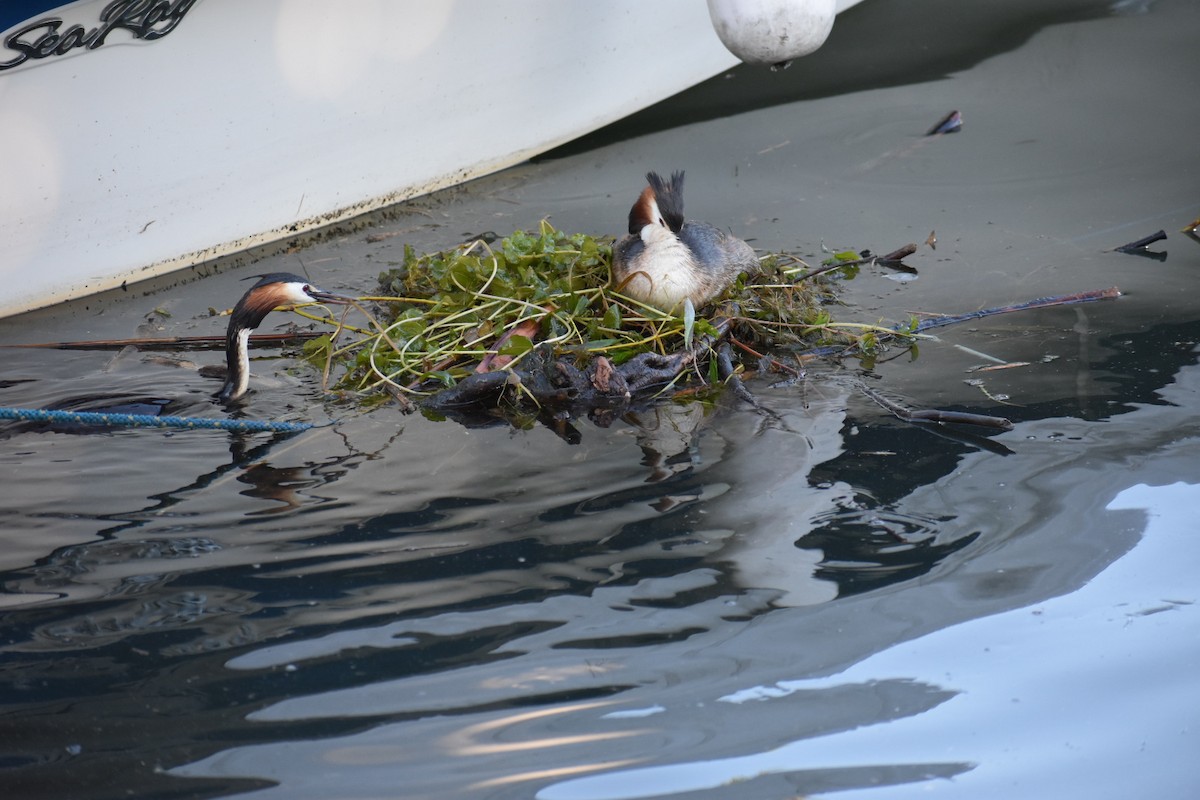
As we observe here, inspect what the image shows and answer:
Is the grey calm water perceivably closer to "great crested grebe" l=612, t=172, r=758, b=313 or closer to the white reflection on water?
the white reflection on water

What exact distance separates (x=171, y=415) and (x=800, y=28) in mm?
2784

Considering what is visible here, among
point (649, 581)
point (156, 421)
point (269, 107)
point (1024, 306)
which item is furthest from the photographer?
point (269, 107)

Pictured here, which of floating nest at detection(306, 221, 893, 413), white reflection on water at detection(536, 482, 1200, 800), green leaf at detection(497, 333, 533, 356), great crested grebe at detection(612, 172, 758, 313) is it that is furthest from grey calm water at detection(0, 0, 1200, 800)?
great crested grebe at detection(612, 172, 758, 313)

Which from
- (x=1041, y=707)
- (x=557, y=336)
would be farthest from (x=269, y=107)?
(x=1041, y=707)

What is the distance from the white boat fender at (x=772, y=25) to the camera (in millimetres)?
4344

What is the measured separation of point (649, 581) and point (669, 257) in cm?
143

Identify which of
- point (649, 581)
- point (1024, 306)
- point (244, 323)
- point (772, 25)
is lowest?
point (649, 581)

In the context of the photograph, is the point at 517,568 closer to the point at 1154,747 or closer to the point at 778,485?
the point at 778,485

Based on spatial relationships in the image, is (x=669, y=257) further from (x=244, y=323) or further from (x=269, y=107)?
(x=269, y=107)

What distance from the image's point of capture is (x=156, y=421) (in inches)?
114

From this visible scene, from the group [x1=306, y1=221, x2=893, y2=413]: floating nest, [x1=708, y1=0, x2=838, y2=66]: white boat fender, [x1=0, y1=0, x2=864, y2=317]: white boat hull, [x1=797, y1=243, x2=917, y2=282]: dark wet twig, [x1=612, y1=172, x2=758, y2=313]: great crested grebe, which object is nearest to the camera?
[x1=306, y1=221, x2=893, y2=413]: floating nest

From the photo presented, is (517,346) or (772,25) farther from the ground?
(772,25)

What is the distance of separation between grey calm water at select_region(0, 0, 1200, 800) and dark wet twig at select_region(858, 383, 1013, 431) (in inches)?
2.0

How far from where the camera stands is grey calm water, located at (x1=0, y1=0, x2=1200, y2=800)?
185 centimetres
